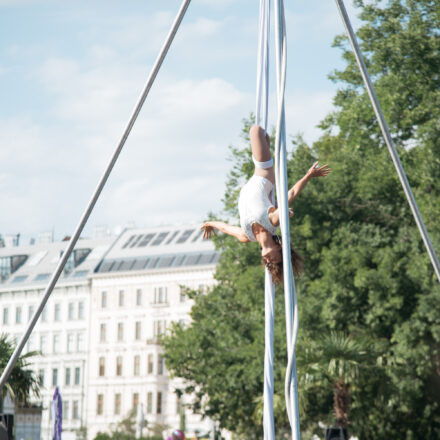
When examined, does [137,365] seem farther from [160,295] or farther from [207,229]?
[207,229]

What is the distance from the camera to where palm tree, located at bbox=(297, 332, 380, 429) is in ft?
63.8

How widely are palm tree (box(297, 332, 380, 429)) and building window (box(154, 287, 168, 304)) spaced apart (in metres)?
45.2

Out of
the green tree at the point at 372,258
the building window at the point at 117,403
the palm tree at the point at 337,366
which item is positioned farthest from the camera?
the building window at the point at 117,403

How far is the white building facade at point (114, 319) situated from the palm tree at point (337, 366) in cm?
4182

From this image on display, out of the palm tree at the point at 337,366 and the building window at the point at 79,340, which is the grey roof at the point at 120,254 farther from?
the palm tree at the point at 337,366

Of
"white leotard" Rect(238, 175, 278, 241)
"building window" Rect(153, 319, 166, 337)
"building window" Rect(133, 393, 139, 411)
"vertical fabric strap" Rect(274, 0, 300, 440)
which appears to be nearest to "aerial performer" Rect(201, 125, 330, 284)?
"white leotard" Rect(238, 175, 278, 241)

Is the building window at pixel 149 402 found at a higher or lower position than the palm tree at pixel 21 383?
lower

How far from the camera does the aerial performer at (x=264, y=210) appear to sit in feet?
25.6

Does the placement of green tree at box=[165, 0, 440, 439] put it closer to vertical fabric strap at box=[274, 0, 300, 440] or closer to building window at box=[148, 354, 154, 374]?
vertical fabric strap at box=[274, 0, 300, 440]

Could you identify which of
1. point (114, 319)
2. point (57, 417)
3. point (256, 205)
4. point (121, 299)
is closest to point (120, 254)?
point (121, 299)

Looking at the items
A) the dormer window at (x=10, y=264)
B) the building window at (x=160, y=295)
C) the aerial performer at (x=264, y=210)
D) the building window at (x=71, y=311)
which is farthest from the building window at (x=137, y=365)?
the aerial performer at (x=264, y=210)

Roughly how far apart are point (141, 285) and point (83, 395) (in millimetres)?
9469

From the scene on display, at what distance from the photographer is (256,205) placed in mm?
7836

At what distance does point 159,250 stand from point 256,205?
2287 inches
